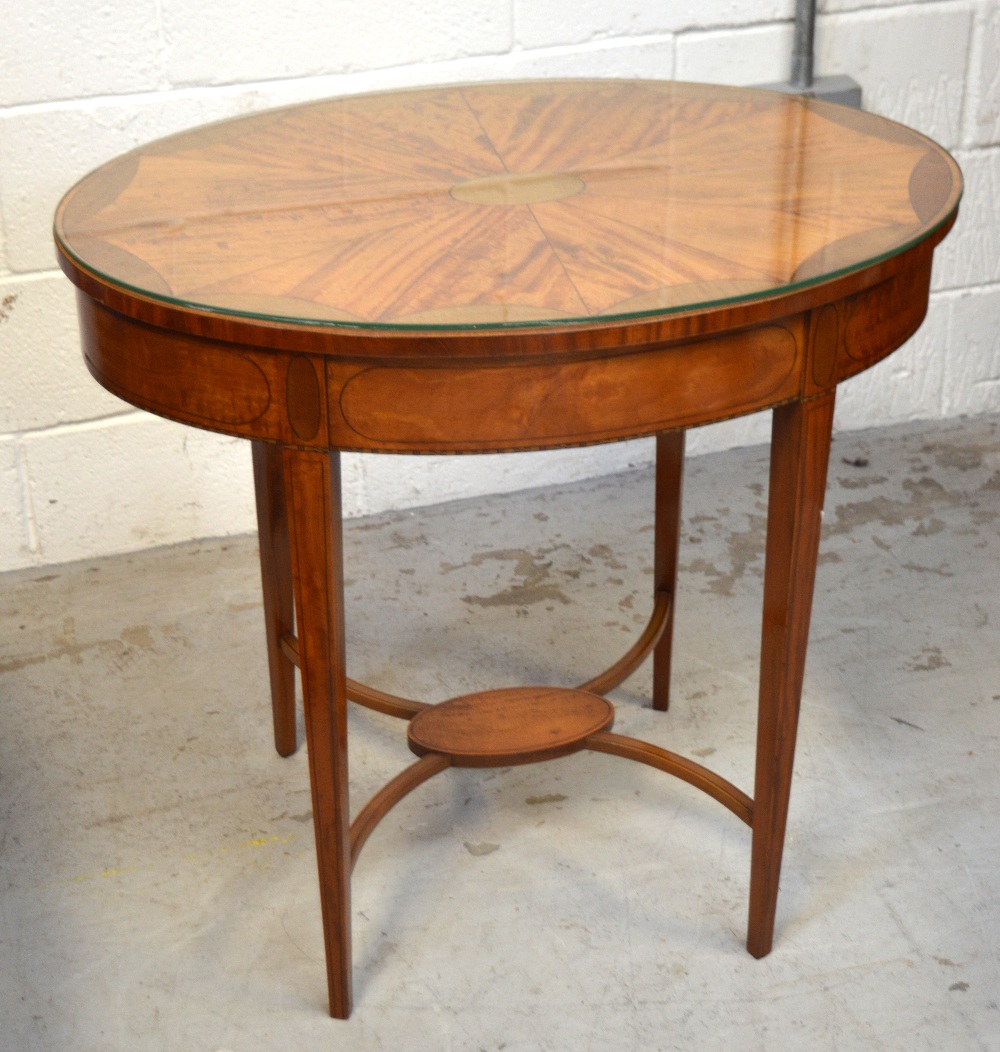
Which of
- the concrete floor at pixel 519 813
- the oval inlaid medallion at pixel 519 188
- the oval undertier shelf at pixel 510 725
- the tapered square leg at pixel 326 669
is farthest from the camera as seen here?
the oval undertier shelf at pixel 510 725

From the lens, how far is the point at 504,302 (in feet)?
4.11

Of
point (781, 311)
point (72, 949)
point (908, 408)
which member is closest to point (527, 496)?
point (908, 408)

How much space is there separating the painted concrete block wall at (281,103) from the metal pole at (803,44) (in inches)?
1.6

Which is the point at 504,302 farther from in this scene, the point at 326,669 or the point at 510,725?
the point at 510,725

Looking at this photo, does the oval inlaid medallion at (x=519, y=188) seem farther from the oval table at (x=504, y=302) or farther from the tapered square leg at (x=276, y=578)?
the tapered square leg at (x=276, y=578)

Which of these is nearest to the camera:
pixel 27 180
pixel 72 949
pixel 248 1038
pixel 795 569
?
pixel 795 569

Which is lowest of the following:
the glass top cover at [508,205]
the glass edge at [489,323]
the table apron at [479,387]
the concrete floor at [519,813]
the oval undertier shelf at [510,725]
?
the concrete floor at [519,813]

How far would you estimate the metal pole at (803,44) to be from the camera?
2725 mm

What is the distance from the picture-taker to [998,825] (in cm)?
195

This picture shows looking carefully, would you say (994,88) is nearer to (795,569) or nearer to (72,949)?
(795,569)

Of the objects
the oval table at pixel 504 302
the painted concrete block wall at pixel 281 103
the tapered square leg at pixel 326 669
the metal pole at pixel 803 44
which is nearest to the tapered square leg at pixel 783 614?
the oval table at pixel 504 302

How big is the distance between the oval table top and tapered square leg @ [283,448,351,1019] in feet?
0.59

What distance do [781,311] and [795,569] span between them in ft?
1.13

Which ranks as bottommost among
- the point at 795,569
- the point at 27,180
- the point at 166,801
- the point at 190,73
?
the point at 166,801
